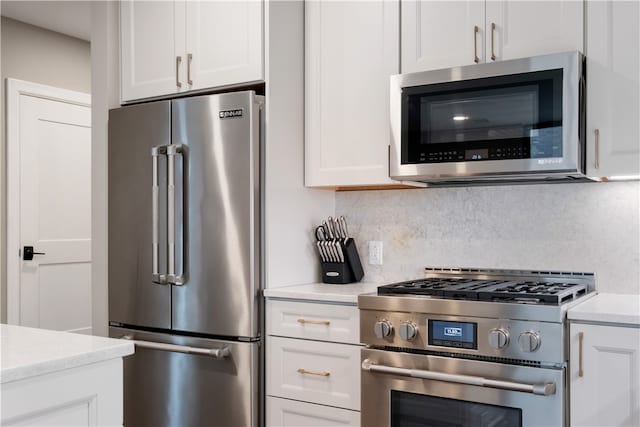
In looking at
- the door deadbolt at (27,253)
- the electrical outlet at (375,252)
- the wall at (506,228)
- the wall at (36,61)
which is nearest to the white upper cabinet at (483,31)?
the wall at (506,228)

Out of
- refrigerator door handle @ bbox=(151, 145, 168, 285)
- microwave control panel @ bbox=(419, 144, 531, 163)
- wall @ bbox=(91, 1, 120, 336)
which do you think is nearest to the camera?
microwave control panel @ bbox=(419, 144, 531, 163)

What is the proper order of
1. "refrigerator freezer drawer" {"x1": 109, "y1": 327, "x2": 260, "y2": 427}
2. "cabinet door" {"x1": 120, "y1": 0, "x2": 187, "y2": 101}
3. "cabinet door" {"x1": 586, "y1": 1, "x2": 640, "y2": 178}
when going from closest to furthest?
"cabinet door" {"x1": 586, "y1": 1, "x2": 640, "y2": 178}
"refrigerator freezer drawer" {"x1": 109, "y1": 327, "x2": 260, "y2": 427}
"cabinet door" {"x1": 120, "y1": 0, "x2": 187, "y2": 101}

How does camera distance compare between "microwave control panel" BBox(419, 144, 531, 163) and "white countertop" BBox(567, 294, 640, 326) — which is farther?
"microwave control panel" BBox(419, 144, 531, 163)

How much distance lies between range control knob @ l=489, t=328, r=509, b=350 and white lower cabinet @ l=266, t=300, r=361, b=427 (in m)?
0.55

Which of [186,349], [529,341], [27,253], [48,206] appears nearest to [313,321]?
[186,349]

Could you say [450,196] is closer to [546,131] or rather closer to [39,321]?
[546,131]

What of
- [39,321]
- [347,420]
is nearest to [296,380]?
[347,420]

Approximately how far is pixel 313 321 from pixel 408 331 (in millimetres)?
455

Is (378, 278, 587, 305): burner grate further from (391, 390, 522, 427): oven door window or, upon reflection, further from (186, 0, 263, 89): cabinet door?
(186, 0, 263, 89): cabinet door

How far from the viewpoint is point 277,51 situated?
2.76 meters

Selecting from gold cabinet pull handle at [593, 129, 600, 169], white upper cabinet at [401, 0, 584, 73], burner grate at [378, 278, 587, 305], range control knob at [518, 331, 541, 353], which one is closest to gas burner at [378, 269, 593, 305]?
burner grate at [378, 278, 587, 305]

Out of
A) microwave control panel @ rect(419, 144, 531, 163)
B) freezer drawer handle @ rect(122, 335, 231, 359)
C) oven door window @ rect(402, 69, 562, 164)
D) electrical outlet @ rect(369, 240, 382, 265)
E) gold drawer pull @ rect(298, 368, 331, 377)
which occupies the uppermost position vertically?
oven door window @ rect(402, 69, 562, 164)

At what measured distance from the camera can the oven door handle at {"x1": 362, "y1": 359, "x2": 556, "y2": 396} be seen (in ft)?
6.52

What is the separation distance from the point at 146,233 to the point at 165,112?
1.83 feet
